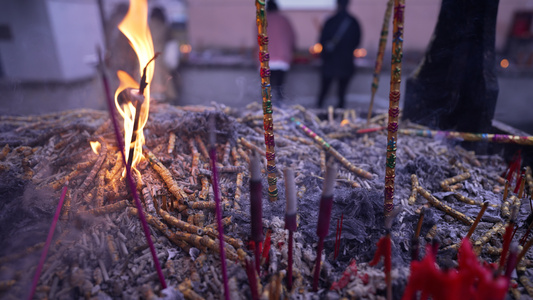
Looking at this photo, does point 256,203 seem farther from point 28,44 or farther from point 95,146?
point 28,44

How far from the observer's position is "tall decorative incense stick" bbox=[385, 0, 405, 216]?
227cm

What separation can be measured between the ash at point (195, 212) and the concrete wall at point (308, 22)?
25.0ft

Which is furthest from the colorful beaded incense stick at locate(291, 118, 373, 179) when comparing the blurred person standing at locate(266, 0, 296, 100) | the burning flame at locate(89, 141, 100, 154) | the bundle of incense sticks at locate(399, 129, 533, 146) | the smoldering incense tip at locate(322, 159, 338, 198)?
the blurred person standing at locate(266, 0, 296, 100)

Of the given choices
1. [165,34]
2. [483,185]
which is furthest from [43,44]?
[483,185]

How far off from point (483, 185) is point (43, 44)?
13.1 m

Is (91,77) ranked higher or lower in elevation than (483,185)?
higher

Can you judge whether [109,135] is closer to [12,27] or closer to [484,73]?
[484,73]

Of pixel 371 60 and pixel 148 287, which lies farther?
pixel 371 60

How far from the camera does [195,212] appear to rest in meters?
2.87

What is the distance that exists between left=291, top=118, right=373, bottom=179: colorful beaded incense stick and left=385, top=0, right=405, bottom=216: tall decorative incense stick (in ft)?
2.96

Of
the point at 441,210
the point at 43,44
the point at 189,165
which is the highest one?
the point at 43,44

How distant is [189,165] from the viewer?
3.54 meters

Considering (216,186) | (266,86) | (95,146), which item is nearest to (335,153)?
(266,86)

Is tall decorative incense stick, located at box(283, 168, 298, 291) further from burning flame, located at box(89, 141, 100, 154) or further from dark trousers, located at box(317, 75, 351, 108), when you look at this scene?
dark trousers, located at box(317, 75, 351, 108)
